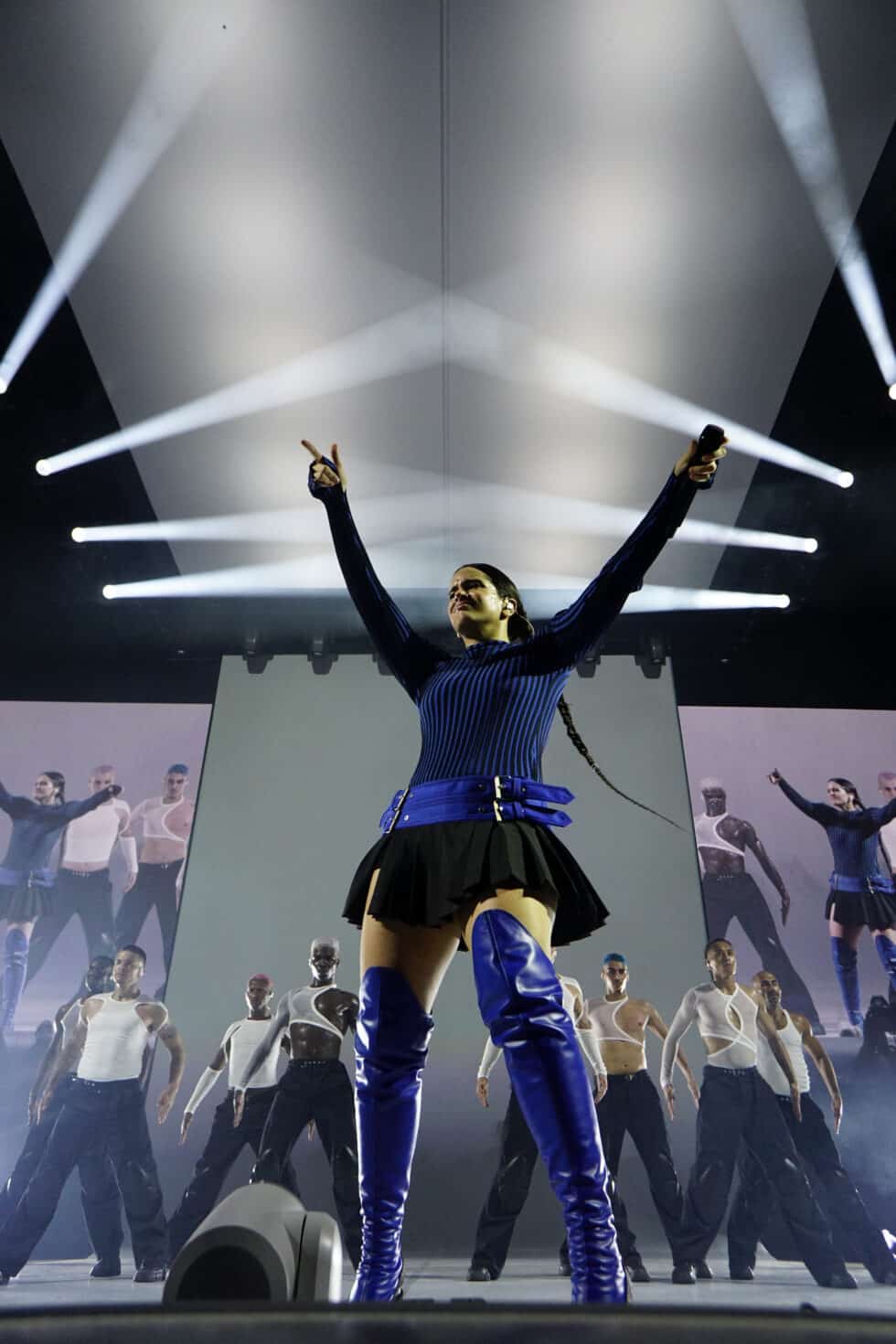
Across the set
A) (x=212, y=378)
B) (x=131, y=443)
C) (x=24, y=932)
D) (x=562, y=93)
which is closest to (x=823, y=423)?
(x=562, y=93)

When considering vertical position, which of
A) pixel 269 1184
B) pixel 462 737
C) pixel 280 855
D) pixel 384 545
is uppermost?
pixel 384 545

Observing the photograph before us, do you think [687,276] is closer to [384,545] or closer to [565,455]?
[565,455]

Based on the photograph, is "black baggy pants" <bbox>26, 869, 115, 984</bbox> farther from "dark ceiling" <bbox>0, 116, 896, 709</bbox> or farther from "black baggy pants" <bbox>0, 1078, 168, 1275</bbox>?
"dark ceiling" <bbox>0, 116, 896, 709</bbox>

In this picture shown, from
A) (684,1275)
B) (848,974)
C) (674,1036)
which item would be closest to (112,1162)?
(684,1275)

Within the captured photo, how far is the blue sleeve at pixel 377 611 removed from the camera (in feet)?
5.86

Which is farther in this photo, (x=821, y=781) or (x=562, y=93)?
(x=821, y=781)

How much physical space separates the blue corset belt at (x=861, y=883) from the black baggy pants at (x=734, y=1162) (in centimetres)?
153

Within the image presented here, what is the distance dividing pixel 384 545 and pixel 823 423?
2.89m

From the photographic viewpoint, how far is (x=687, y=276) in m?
4.45

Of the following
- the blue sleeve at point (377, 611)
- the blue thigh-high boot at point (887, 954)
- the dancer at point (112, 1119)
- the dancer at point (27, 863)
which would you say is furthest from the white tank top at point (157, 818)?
the blue sleeve at point (377, 611)

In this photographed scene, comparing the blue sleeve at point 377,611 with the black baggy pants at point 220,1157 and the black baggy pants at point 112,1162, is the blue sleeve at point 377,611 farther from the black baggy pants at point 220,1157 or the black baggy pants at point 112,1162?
the black baggy pants at point 112,1162

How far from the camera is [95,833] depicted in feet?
21.6

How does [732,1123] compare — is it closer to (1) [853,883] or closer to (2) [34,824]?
(1) [853,883]

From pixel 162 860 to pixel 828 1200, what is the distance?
4.68 meters
